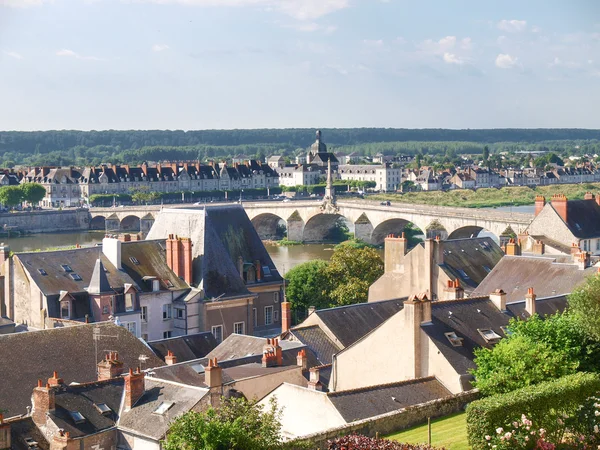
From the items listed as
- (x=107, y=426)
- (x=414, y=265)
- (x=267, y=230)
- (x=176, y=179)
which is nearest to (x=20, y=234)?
(x=267, y=230)

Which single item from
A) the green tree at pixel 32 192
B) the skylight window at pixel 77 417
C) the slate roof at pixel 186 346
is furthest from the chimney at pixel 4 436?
the green tree at pixel 32 192

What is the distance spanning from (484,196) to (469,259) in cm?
9447

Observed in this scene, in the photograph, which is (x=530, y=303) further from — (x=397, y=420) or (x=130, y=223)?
(x=130, y=223)

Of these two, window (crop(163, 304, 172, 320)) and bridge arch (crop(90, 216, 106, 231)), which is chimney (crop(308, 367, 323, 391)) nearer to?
window (crop(163, 304, 172, 320))

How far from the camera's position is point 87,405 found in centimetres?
1706

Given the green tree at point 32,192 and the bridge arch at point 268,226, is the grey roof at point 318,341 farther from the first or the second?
the green tree at point 32,192

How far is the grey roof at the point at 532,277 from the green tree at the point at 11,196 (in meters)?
82.2

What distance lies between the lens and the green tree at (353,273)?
3512 cm

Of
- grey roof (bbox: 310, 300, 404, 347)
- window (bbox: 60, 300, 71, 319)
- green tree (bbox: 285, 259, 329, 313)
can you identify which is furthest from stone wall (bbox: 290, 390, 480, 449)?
green tree (bbox: 285, 259, 329, 313)

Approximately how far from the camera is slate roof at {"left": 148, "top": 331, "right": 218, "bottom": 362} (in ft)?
76.6

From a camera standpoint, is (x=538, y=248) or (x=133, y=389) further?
(x=538, y=248)

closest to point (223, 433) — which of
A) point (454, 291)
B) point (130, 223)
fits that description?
point (454, 291)

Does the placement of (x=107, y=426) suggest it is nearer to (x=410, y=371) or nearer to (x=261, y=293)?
(x=410, y=371)

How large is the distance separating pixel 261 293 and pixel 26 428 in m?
16.3
